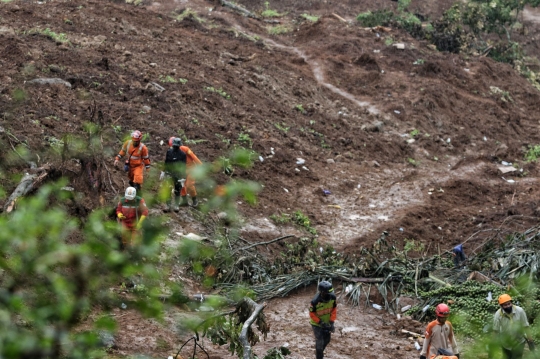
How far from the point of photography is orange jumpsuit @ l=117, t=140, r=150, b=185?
9828mm

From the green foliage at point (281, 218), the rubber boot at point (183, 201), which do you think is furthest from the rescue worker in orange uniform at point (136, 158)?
the green foliage at point (281, 218)

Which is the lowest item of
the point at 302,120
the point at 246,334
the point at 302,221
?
the point at 302,120

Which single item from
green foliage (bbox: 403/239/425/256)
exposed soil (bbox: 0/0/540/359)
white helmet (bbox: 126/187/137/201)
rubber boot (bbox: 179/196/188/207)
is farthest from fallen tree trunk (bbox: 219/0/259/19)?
white helmet (bbox: 126/187/137/201)

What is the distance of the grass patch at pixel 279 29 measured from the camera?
965 inches

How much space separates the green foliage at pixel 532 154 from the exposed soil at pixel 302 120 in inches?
7.5

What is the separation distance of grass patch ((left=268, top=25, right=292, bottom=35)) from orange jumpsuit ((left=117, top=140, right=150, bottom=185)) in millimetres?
15240

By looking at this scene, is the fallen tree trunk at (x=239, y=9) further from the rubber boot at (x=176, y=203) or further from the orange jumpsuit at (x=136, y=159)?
the orange jumpsuit at (x=136, y=159)

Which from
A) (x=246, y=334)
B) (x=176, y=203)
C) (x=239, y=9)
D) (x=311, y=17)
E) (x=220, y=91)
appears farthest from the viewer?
(x=311, y=17)

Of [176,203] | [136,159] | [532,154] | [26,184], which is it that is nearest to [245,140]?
[176,203]

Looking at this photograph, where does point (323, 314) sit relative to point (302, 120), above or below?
above

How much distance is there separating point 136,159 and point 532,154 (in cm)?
1187

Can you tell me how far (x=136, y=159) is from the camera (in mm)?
9867

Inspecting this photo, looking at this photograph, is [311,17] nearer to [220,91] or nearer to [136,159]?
[220,91]

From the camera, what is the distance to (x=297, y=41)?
24281 millimetres
